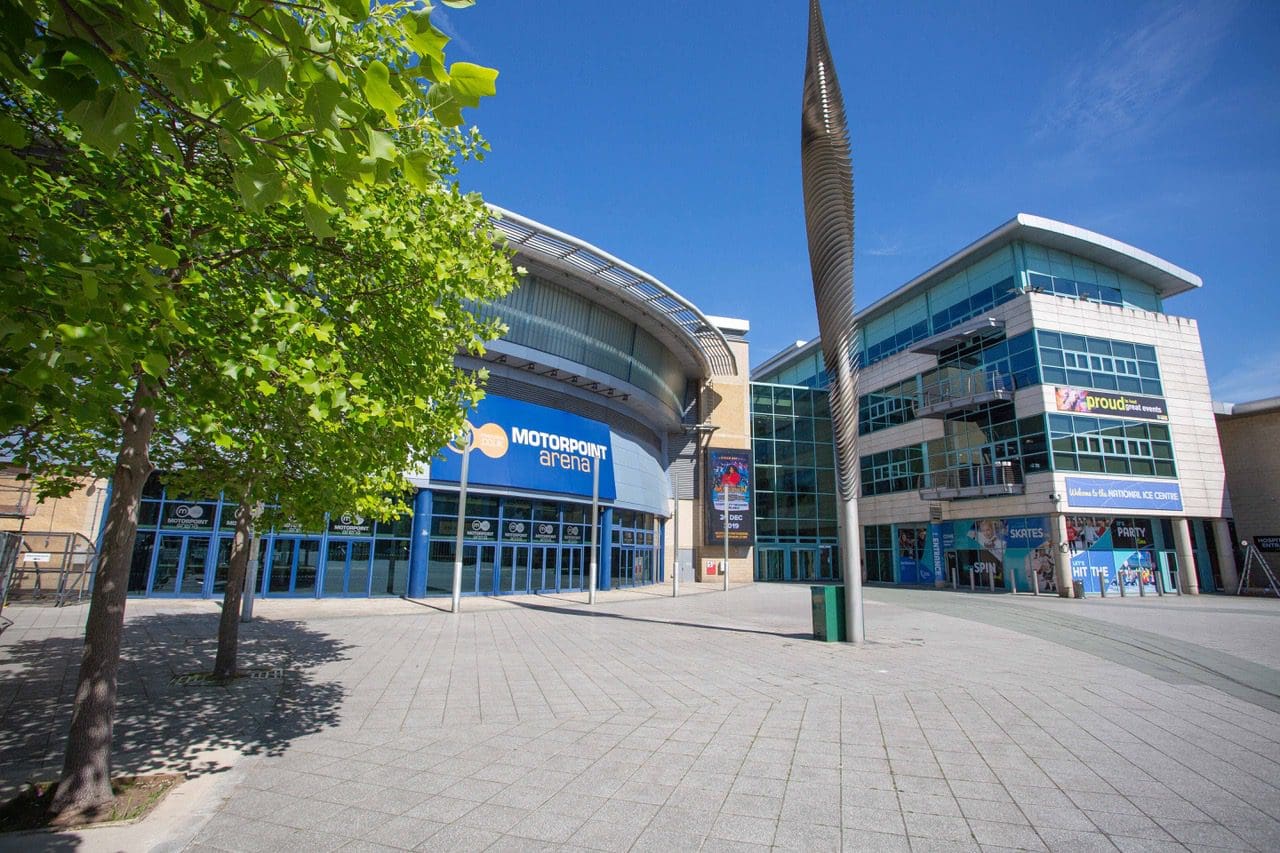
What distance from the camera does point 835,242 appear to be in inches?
516

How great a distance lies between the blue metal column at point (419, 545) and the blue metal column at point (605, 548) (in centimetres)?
876

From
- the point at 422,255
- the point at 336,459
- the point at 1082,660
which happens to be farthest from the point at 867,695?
the point at 422,255

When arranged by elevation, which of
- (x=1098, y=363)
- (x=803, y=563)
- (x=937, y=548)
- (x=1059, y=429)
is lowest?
(x=803, y=563)

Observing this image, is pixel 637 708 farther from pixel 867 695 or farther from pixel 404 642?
pixel 404 642

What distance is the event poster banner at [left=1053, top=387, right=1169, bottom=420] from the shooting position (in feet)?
97.7

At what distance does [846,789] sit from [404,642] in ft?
32.0

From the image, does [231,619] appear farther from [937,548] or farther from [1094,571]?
[937,548]

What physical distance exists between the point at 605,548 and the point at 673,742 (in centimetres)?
2233

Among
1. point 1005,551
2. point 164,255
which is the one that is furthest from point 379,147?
point 1005,551

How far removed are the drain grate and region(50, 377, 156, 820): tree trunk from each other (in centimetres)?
382

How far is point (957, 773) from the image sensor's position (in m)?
5.33

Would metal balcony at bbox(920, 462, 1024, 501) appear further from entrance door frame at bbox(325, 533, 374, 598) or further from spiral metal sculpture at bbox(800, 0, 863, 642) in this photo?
entrance door frame at bbox(325, 533, 374, 598)

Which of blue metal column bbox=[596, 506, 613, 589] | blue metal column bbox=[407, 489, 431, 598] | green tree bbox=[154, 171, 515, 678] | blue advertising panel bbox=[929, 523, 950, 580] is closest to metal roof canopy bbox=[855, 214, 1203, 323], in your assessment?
blue advertising panel bbox=[929, 523, 950, 580]

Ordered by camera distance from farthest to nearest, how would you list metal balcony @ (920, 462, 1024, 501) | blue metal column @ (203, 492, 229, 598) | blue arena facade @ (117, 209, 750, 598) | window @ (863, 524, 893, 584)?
window @ (863, 524, 893, 584), metal balcony @ (920, 462, 1024, 501), blue arena facade @ (117, 209, 750, 598), blue metal column @ (203, 492, 229, 598)
